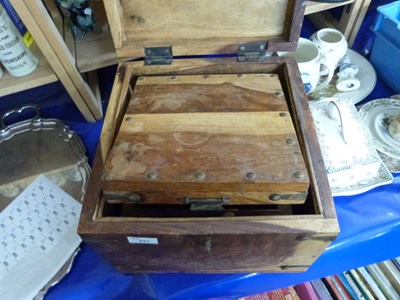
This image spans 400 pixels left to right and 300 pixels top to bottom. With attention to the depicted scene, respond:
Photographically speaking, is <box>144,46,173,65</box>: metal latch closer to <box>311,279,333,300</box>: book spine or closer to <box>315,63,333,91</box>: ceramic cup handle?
<box>315,63,333,91</box>: ceramic cup handle

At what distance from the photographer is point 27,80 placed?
0.66 m

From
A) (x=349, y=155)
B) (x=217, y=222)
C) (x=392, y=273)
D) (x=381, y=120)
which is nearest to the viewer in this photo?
(x=217, y=222)

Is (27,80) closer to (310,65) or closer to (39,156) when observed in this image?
(39,156)

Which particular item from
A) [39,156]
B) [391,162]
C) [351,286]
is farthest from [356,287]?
[39,156]

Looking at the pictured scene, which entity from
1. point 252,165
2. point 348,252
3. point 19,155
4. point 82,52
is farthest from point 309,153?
point 19,155

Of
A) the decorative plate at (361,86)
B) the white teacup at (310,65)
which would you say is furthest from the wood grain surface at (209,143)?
the decorative plate at (361,86)

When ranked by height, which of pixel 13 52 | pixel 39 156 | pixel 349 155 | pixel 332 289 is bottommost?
pixel 332 289

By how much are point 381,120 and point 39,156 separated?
0.78 metres

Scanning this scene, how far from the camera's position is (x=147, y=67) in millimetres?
610

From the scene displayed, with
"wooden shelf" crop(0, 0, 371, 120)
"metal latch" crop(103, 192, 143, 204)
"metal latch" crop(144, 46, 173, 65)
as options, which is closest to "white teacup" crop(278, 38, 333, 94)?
"wooden shelf" crop(0, 0, 371, 120)

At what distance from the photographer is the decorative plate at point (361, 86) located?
0.74 metres

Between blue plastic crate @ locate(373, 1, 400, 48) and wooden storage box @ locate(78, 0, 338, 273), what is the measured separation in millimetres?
313

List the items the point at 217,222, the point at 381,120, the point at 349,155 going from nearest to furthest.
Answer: the point at 217,222
the point at 349,155
the point at 381,120

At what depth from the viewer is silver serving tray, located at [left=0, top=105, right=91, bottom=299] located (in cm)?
70
